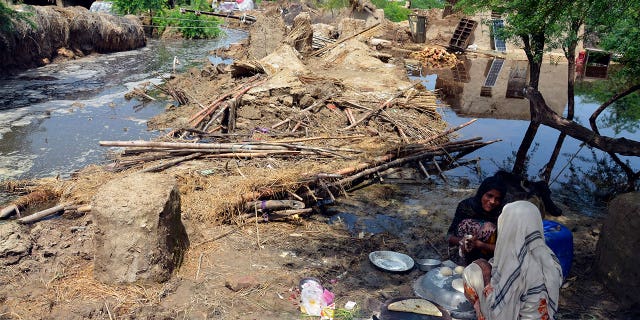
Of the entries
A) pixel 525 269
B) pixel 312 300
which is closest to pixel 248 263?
pixel 312 300

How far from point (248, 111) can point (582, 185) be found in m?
→ 6.22

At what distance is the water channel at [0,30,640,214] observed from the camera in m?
7.88

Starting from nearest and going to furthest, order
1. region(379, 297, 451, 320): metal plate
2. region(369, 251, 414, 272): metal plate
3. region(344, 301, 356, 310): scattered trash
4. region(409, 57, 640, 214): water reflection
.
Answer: region(379, 297, 451, 320): metal plate → region(344, 301, 356, 310): scattered trash → region(369, 251, 414, 272): metal plate → region(409, 57, 640, 214): water reflection

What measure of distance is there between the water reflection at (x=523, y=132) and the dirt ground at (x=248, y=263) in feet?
4.07

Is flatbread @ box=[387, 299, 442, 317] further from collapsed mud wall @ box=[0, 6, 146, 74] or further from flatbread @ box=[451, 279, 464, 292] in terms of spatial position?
collapsed mud wall @ box=[0, 6, 146, 74]

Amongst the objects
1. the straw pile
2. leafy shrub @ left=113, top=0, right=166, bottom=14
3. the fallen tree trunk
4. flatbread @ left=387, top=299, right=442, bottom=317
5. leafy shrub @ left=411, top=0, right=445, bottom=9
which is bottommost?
flatbread @ left=387, top=299, right=442, bottom=317

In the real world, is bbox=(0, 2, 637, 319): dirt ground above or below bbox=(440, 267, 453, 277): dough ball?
below

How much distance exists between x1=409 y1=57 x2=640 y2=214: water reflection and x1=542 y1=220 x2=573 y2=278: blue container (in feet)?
8.78

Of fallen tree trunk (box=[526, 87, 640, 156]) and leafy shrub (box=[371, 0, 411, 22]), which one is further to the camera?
leafy shrub (box=[371, 0, 411, 22])

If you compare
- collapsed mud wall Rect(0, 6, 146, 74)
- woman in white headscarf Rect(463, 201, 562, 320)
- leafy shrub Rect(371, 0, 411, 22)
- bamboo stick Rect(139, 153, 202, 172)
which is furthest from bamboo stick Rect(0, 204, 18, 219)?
leafy shrub Rect(371, 0, 411, 22)

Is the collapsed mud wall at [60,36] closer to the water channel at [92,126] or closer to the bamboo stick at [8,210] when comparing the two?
the water channel at [92,126]

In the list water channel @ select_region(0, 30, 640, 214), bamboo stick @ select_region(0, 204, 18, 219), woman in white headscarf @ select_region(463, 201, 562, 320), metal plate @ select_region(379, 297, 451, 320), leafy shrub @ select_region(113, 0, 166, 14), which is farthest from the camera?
leafy shrub @ select_region(113, 0, 166, 14)

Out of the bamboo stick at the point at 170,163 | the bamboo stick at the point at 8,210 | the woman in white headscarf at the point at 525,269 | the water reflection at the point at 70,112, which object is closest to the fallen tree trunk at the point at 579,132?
the woman in white headscarf at the point at 525,269

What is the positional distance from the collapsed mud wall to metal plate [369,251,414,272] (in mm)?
12446
